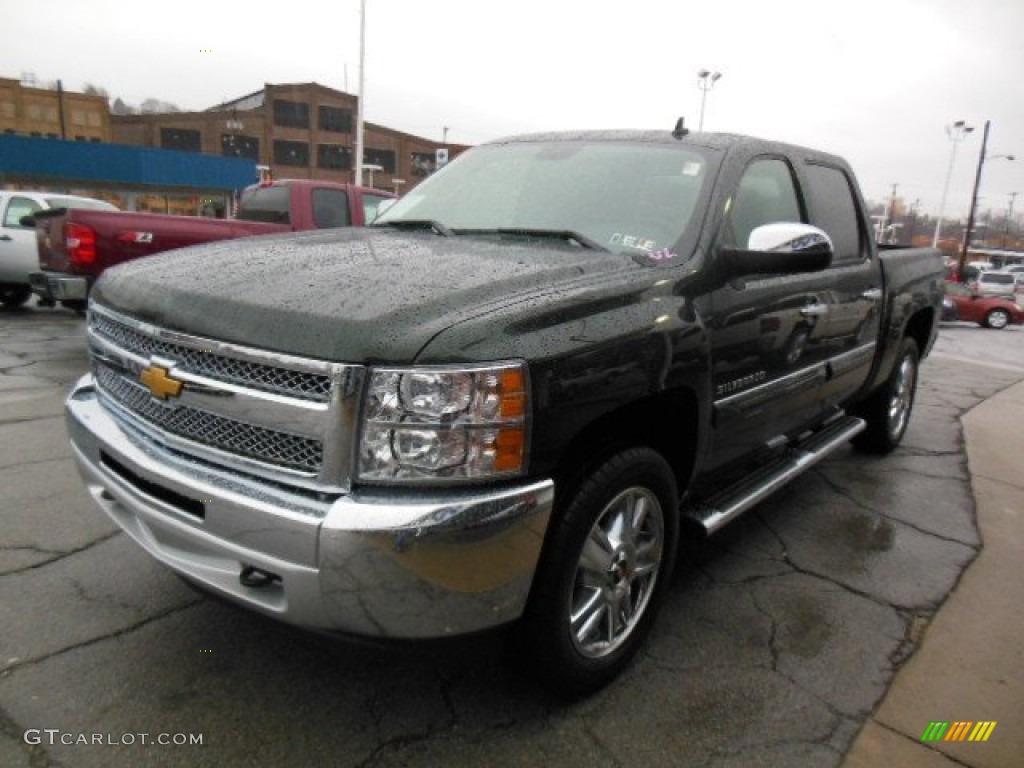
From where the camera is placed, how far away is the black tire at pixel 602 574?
206 cm

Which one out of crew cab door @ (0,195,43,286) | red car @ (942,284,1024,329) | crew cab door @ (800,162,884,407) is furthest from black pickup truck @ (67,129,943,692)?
red car @ (942,284,1024,329)

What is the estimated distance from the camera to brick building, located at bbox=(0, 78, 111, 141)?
60812mm

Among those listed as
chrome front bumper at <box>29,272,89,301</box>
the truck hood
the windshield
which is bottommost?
chrome front bumper at <box>29,272,89,301</box>

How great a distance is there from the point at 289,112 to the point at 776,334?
65086mm

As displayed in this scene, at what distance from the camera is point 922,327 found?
5387mm

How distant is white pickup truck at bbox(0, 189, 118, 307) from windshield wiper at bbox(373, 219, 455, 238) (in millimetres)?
8326

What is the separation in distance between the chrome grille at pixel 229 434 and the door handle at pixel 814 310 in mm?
2237

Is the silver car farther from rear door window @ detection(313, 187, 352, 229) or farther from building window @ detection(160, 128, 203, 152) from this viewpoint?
building window @ detection(160, 128, 203, 152)

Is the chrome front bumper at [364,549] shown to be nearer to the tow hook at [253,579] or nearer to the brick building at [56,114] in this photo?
the tow hook at [253,579]

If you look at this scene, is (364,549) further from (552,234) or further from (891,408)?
(891,408)

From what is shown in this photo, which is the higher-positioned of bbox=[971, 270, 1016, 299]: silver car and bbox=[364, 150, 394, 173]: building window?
bbox=[364, 150, 394, 173]: building window

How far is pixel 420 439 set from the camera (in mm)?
1782

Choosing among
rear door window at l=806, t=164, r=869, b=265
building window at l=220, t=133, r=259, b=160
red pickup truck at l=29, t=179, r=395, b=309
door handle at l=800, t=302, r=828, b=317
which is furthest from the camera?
building window at l=220, t=133, r=259, b=160
